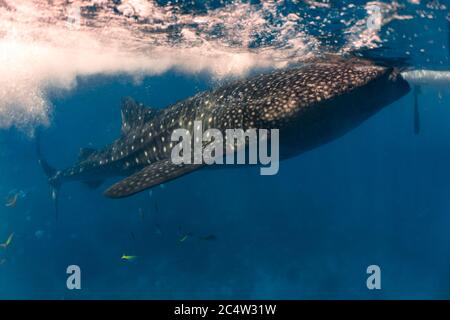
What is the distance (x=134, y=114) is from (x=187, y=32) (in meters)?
8.16

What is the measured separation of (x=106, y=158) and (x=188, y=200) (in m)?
17.5

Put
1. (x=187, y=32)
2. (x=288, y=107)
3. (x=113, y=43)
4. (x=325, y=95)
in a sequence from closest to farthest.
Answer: (x=325, y=95), (x=288, y=107), (x=187, y=32), (x=113, y=43)

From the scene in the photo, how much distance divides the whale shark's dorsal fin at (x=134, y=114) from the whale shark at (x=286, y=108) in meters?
0.69

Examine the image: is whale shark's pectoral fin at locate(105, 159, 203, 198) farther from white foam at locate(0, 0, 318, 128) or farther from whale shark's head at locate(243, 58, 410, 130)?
white foam at locate(0, 0, 318, 128)

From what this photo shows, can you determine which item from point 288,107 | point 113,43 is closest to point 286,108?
point 288,107

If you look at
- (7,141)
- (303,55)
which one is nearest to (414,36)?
(303,55)

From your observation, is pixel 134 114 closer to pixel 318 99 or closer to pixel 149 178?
pixel 149 178

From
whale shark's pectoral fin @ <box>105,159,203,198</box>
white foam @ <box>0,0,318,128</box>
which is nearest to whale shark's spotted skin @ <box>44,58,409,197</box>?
whale shark's pectoral fin @ <box>105,159,203,198</box>

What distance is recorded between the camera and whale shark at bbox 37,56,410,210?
684cm

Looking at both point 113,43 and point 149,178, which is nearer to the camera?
point 149,178

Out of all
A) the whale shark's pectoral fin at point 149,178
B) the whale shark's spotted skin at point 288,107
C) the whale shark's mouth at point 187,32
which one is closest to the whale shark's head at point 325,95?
the whale shark's spotted skin at point 288,107

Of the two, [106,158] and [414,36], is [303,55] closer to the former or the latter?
[414,36]

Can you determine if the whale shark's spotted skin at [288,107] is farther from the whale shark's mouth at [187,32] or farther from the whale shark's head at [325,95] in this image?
the whale shark's mouth at [187,32]

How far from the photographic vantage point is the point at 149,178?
272 inches
